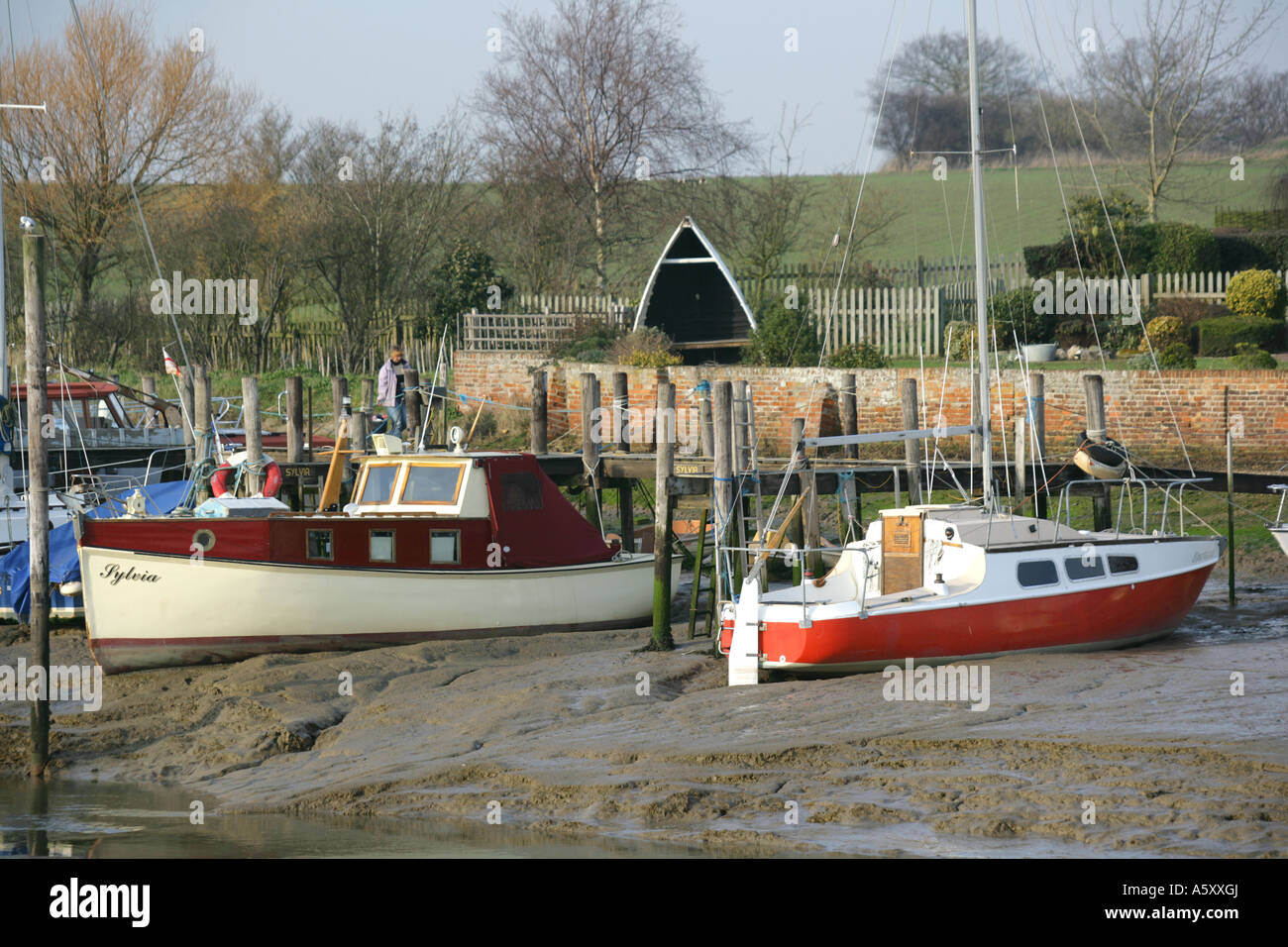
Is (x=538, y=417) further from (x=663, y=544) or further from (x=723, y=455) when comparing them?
(x=723, y=455)

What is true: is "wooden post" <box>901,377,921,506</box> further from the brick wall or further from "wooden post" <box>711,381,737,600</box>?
"wooden post" <box>711,381,737,600</box>

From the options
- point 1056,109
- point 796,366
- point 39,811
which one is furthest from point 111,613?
point 1056,109

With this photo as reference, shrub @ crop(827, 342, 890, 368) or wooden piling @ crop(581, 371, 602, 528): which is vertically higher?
shrub @ crop(827, 342, 890, 368)

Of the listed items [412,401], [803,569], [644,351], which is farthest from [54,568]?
[644,351]

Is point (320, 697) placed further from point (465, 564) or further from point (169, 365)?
point (169, 365)

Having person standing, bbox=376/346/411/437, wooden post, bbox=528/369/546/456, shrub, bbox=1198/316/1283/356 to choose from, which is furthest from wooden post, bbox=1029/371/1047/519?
shrub, bbox=1198/316/1283/356

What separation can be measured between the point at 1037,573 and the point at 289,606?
7.90 meters

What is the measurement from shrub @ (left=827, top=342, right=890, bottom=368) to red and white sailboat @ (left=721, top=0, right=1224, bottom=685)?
32.2 feet

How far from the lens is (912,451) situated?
704 inches

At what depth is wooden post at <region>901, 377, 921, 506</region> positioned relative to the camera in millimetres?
17703

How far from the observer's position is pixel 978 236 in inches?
604

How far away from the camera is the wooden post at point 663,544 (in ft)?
52.6
